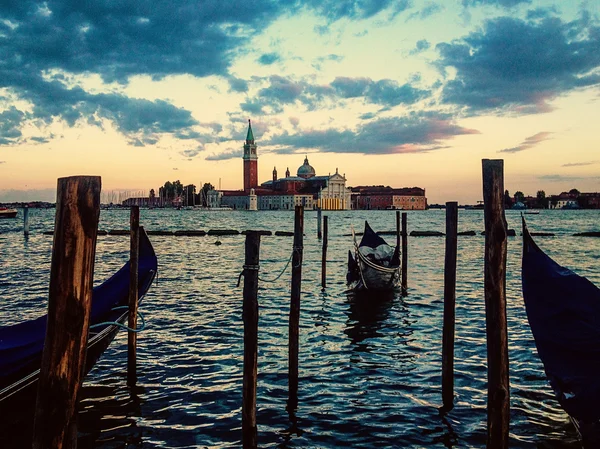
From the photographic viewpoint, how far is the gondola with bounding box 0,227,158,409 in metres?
3.88

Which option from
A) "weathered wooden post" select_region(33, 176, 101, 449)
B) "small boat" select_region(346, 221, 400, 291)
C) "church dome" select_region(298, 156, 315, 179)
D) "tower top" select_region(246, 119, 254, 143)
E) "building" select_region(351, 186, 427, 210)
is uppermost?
"tower top" select_region(246, 119, 254, 143)

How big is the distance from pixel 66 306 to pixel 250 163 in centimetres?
13690

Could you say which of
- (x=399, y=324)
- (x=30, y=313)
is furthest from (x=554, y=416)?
(x=30, y=313)

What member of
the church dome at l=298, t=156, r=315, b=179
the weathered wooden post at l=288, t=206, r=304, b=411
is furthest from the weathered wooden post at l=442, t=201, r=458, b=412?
the church dome at l=298, t=156, r=315, b=179

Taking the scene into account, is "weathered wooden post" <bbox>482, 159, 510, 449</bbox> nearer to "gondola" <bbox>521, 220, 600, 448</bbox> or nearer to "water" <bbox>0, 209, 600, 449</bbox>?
"gondola" <bbox>521, 220, 600, 448</bbox>

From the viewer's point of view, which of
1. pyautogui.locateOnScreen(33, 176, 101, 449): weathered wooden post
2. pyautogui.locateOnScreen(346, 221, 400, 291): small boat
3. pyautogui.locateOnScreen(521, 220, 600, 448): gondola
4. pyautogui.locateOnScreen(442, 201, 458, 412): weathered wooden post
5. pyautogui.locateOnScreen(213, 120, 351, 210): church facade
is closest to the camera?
pyautogui.locateOnScreen(33, 176, 101, 449): weathered wooden post

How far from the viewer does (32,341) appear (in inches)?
160

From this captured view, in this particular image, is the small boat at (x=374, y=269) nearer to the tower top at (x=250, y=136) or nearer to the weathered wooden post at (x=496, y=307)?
the weathered wooden post at (x=496, y=307)

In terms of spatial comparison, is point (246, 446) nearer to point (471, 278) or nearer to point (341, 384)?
point (341, 384)

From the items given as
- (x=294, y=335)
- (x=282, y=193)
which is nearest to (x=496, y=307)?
(x=294, y=335)

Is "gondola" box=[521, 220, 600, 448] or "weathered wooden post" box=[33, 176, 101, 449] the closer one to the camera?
"weathered wooden post" box=[33, 176, 101, 449]

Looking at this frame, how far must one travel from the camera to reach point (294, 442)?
448 centimetres

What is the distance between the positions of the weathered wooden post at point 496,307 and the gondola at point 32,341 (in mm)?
2417

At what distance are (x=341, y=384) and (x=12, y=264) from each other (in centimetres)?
1475
